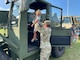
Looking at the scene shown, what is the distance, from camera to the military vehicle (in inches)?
159

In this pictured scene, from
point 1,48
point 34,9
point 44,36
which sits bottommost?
point 1,48

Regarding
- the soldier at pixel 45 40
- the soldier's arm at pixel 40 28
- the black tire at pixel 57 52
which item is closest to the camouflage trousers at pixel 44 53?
the soldier at pixel 45 40

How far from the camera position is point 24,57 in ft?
13.6

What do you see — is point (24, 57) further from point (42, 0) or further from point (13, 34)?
point (42, 0)

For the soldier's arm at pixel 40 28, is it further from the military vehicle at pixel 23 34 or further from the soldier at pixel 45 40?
the military vehicle at pixel 23 34

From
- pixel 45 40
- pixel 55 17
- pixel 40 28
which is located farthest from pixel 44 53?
pixel 55 17

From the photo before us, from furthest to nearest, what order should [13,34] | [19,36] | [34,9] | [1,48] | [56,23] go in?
[56,23] < [34,9] < [1,48] < [13,34] < [19,36]

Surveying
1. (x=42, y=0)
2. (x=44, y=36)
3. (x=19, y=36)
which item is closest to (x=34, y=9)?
(x=42, y=0)

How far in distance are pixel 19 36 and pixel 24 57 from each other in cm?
54

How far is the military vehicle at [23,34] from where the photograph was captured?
4.05 m

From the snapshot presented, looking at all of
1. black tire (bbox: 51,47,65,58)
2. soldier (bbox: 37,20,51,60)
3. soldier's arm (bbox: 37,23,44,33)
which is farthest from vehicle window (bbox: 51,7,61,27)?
black tire (bbox: 51,47,65,58)

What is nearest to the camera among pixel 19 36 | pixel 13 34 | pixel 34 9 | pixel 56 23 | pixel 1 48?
pixel 19 36

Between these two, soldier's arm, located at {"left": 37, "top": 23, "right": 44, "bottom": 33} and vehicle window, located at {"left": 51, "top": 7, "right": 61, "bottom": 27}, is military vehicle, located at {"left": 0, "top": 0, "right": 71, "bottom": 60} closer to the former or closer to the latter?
vehicle window, located at {"left": 51, "top": 7, "right": 61, "bottom": 27}

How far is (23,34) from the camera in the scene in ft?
13.5
